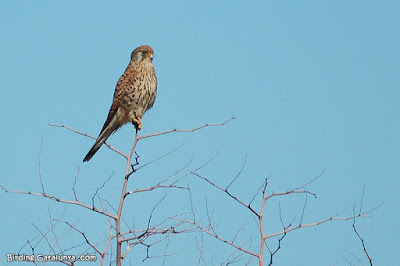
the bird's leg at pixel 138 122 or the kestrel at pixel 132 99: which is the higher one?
the kestrel at pixel 132 99

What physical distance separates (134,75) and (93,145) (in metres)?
0.92

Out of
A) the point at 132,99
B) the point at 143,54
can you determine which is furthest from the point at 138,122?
the point at 143,54

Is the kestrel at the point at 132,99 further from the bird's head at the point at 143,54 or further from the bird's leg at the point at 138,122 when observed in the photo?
the bird's head at the point at 143,54

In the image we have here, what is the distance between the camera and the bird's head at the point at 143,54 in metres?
6.80

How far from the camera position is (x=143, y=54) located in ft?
22.4

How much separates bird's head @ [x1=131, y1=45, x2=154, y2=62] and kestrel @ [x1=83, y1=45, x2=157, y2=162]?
100mm

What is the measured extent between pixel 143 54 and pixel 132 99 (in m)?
0.58

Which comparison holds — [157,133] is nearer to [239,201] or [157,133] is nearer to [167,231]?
[167,231]

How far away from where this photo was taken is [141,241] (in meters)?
3.76

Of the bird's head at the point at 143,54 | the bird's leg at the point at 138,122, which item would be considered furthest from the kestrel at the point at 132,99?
the bird's head at the point at 143,54

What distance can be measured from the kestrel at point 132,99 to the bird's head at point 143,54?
0.33 ft

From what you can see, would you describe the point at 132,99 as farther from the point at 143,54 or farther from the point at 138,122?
the point at 143,54

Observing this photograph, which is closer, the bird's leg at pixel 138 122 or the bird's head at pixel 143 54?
the bird's leg at pixel 138 122

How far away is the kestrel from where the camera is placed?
654 cm
